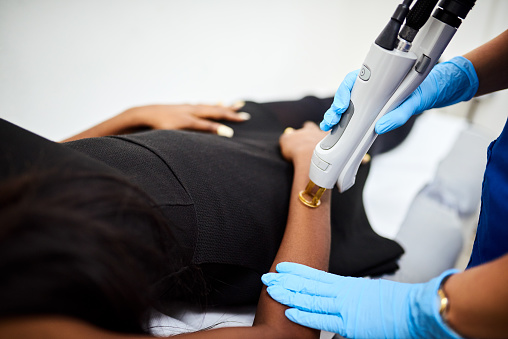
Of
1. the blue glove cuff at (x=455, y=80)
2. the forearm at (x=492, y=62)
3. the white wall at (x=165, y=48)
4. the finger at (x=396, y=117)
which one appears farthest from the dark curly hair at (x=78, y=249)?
the white wall at (x=165, y=48)

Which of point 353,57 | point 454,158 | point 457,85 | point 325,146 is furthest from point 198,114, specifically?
point 353,57

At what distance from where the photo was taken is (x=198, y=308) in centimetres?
76

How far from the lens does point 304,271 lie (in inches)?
25.2

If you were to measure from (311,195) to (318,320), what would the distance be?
0.29 metres

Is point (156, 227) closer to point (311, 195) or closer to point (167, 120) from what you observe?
point (311, 195)

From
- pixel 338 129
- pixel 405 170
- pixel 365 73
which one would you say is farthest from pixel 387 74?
pixel 405 170

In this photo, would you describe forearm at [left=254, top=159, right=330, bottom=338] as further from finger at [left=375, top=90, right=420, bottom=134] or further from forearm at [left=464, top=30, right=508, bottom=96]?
forearm at [left=464, top=30, right=508, bottom=96]

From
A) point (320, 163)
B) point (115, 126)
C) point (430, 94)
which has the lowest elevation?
point (115, 126)

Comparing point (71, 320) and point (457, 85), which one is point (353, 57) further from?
point (71, 320)

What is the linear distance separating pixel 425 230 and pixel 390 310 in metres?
0.62

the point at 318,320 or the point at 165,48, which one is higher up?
the point at 165,48

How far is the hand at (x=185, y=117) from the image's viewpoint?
1083 mm

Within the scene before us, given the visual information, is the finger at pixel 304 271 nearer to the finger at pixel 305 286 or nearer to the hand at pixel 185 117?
the finger at pixel 305 286

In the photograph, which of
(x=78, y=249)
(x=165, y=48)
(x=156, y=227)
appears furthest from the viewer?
(x=165, y=48)
